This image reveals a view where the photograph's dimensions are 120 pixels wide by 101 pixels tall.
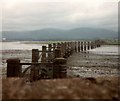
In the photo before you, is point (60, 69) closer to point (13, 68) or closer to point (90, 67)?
point (13, 68)

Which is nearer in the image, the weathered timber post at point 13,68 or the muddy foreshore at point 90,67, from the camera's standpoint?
the weathered timber post at point 13,68

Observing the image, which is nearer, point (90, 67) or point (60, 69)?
point (60, 69)

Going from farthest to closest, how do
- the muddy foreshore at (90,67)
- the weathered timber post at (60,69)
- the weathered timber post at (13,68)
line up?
the muddy foreshore at (90,67), the weathered timber post at (13,68), the weathered timber post at (60,69)

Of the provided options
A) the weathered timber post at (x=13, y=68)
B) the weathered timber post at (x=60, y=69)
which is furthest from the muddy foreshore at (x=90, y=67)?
the weathered timber post at (x=60, y=69)

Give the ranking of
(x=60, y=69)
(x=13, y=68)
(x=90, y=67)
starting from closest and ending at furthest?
Answer: (x=60, y=69) < (x=13, y=68) < (x=90, y=67)

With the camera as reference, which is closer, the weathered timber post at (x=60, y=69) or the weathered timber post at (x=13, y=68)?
the weathered timber post at (x=60, y=69)

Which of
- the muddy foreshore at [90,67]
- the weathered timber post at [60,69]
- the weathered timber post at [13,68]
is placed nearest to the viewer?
the weathered timber post at [60,69]

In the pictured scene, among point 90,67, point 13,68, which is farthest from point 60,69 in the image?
point 90,67

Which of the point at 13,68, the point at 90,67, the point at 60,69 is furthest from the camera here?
the point at 90,67

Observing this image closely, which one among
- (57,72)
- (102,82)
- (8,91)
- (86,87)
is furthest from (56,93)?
(57,72)

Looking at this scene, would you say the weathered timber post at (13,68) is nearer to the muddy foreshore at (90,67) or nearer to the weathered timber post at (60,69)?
the weathered timber post at (60,69)

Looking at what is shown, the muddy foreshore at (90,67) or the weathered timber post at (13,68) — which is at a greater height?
the weathered timber post at (13,68)

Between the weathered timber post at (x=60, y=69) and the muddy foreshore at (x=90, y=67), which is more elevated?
the weathered timber post at (x=60, y=69)

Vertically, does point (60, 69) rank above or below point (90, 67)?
above
